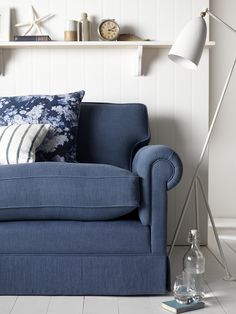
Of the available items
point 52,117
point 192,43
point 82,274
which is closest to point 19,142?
point 52,117

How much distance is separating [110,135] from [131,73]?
50 cm

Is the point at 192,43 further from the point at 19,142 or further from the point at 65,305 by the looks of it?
the point at 65,305

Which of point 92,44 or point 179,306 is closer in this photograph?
point 179,306

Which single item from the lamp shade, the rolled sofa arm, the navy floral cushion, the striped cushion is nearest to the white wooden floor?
the rolled sofa arm

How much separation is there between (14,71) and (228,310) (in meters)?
1.94

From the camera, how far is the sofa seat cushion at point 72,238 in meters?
2.35

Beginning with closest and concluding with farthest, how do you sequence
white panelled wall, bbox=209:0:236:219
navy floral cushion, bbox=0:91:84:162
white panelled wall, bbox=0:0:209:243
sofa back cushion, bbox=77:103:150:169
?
1. navy floral cushion, bbox=0:91:84:162
2. sofa back cushion, bbox=77:103:150:169
3. white panelled wall, bbox=0:0:209:243
4. white panelled wall, bbox=209:0:236:219

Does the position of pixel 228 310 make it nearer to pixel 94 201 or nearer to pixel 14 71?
pixel 94 201

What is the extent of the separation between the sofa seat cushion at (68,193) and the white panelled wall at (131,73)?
1.17 m

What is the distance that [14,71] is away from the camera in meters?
3.44

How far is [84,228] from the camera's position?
7.72ft

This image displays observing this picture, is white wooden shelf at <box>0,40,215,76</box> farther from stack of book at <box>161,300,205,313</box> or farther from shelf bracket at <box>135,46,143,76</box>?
stack of book at <box>161,300,205,313</box>

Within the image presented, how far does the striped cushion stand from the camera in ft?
8.61

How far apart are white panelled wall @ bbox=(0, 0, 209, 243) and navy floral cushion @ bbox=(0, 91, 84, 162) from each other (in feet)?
1.28
